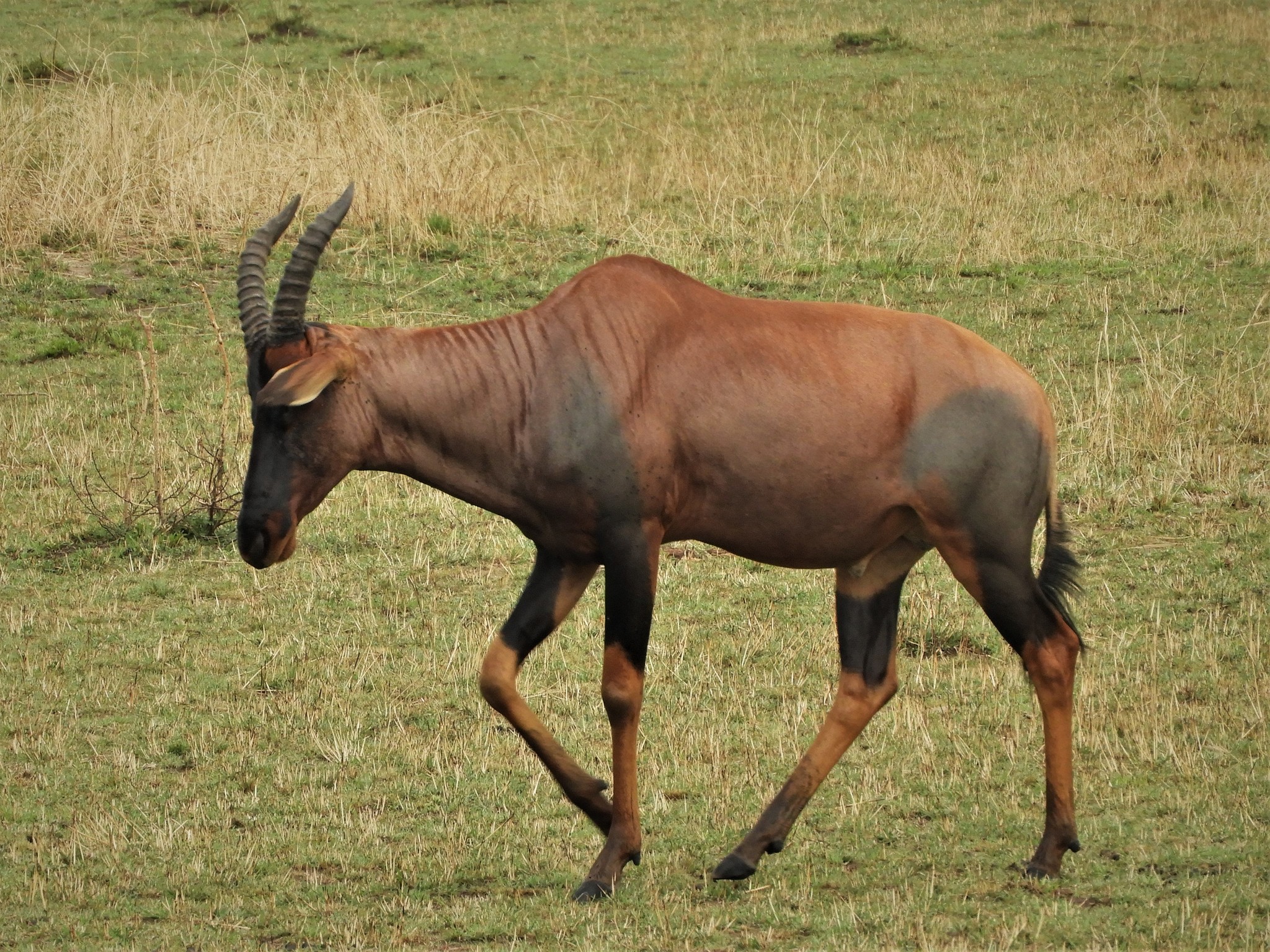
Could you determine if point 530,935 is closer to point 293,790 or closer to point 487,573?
point 293,790

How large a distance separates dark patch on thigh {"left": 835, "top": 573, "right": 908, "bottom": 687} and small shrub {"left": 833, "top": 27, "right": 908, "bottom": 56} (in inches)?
673

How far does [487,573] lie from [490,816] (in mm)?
2866

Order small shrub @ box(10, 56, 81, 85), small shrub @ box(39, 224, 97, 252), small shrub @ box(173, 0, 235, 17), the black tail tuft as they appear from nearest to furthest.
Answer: the black tail tuft → small shrub @ box(39, 224, 97, 252) → small shrub @ box(10, 56, 81, 85) → small shrub @ box(173, 0, 235, 17)

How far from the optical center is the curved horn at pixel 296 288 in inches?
228

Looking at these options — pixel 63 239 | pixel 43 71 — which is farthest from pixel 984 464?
pixel 43 71

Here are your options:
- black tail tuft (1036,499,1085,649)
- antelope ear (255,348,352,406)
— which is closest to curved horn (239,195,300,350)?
antelope ear (255,348,352,406)

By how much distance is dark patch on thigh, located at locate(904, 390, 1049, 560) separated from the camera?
19.2 feet

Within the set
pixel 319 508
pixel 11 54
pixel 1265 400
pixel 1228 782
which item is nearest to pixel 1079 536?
pixel 1265 400

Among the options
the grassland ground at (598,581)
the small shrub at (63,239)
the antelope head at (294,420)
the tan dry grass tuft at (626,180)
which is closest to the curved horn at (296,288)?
the antelope head at (294,420)

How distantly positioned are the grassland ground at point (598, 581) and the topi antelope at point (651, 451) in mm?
544

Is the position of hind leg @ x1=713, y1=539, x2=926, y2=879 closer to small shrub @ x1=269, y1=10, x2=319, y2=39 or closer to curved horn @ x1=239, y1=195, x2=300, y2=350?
curved horn @ x1=239, y1=195, x2=300, y2=350

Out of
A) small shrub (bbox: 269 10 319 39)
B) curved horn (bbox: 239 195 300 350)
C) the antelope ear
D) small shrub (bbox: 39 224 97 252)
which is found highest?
curved horn (bbox: 239 195 300 350)

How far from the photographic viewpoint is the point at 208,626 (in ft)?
28.4

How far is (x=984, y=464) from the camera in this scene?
230 inches
